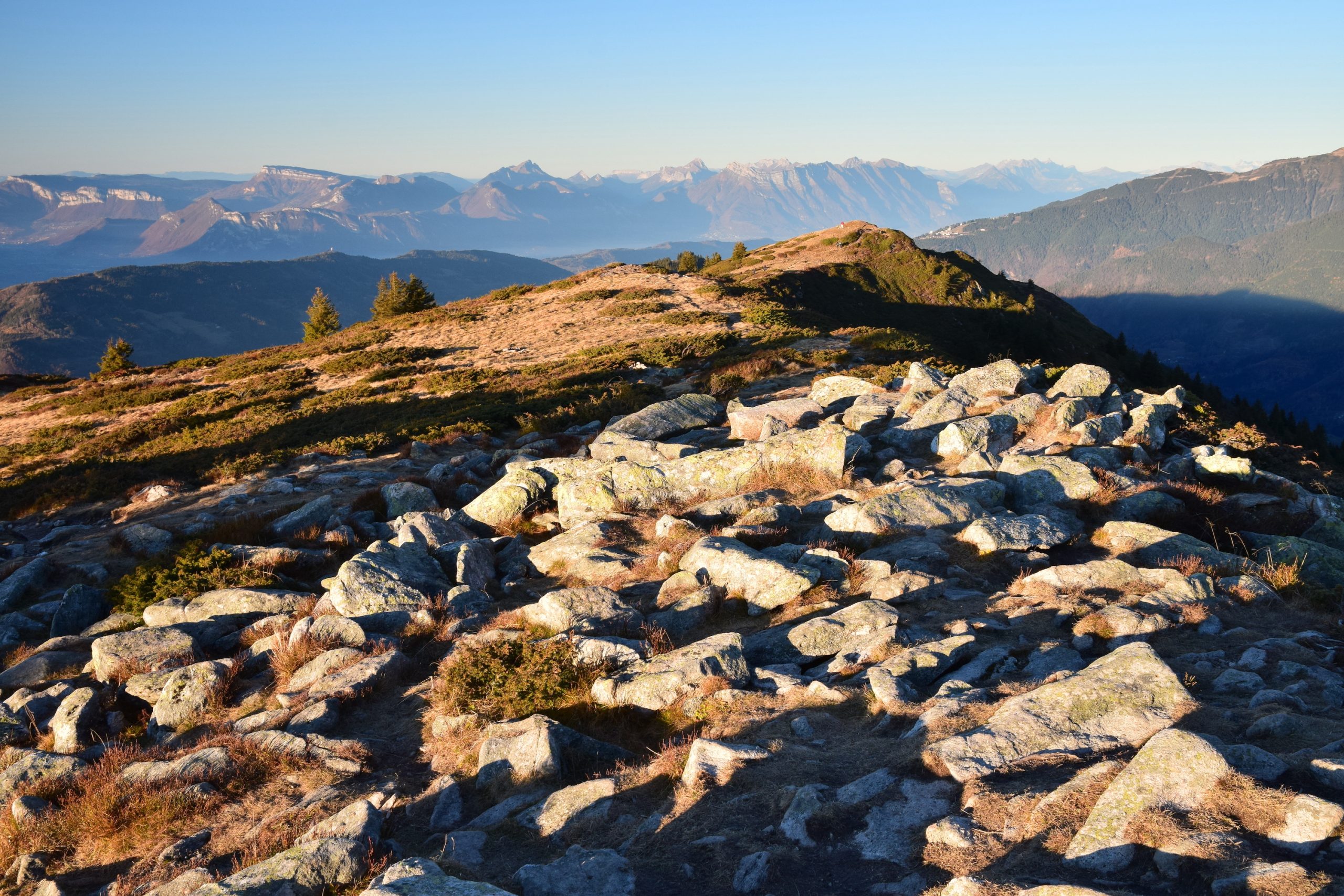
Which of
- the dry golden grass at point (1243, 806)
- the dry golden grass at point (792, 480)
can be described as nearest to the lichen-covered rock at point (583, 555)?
the dry golden grass at point (792, 480)

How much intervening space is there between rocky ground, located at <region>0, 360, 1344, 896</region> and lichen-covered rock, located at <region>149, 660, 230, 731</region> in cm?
4

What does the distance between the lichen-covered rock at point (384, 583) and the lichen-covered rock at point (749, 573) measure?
4.04 metres

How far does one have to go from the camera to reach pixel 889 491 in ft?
42.8

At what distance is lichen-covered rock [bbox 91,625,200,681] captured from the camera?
10.5m

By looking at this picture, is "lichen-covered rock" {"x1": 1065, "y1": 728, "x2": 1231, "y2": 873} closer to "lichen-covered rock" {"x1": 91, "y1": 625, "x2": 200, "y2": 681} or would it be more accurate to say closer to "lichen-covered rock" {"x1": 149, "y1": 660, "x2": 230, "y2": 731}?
"lichen-covered rock" {"x1": 149, "y1": 660, "x2": 230, "y2": 731}

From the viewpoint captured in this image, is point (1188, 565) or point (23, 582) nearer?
point (1188, 565)

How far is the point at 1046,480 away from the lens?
13.6 meters

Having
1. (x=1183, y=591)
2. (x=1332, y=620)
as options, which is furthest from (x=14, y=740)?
(x=1332, y=620)

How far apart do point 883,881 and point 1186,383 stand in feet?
303

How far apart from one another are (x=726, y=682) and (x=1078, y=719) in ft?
11.2

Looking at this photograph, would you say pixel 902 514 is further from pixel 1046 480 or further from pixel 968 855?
pixel 968 855

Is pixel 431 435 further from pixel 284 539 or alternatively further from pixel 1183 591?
pixel 1183 591

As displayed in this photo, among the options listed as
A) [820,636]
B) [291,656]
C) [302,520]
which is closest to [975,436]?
[820,636]

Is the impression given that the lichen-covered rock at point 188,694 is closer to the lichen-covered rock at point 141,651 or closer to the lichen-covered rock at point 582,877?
the lichen-covered rock at point 141,651
